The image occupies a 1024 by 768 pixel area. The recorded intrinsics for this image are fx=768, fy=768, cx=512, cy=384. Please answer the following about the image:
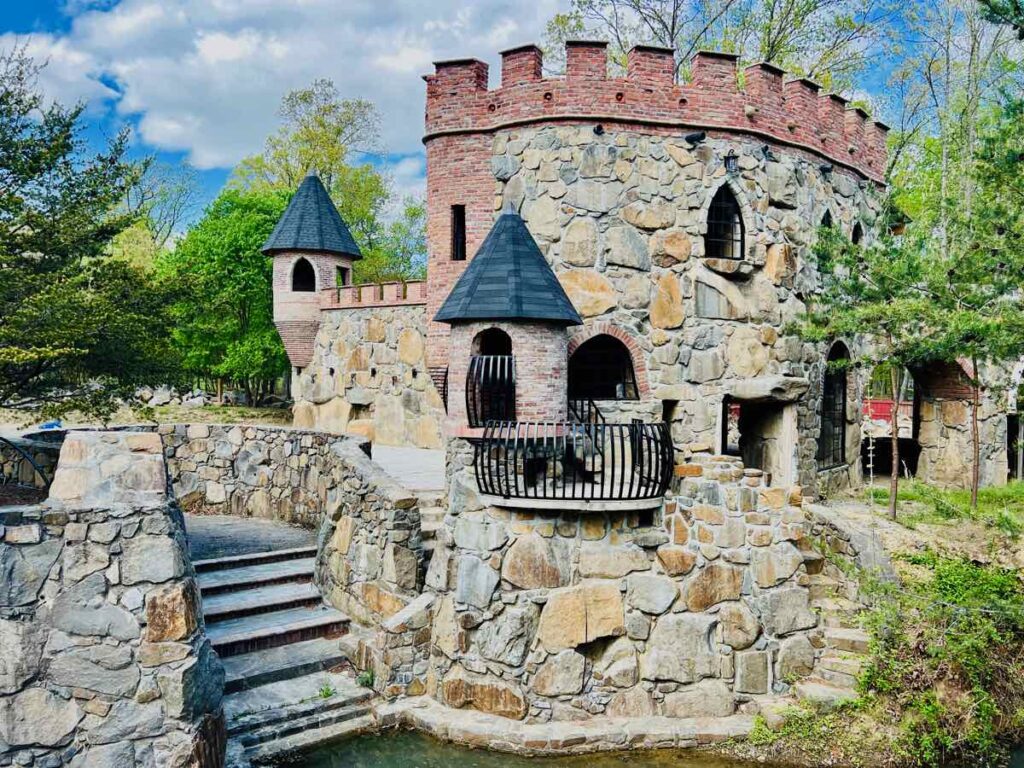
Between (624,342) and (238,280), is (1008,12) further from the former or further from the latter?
(238,280)

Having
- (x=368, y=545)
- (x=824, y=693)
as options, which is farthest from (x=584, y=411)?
(x=824, y=693)

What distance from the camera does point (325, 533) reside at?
9.70m

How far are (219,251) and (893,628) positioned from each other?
781 inches

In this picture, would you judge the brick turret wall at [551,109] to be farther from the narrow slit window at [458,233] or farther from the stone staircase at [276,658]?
the stone staircase at [276,658]

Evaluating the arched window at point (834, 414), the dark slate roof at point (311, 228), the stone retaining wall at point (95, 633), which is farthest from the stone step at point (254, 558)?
the arched window at point (834, 414)

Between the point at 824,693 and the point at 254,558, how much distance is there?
6925 millimetres

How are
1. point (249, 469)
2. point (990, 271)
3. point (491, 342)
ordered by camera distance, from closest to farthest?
point (990, 271) < point (491, 342) < point (249, 469)

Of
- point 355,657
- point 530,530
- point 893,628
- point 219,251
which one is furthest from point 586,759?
point 219,251

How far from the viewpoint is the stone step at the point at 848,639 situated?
8109mm

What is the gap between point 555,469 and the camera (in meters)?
7.60

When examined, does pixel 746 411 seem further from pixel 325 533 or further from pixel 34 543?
pixel 34 543

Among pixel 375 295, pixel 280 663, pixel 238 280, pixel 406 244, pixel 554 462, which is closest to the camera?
pixel 554 462

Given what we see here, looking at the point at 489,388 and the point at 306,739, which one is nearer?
the point at 306,739

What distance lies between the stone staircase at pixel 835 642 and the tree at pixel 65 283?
7.90m
